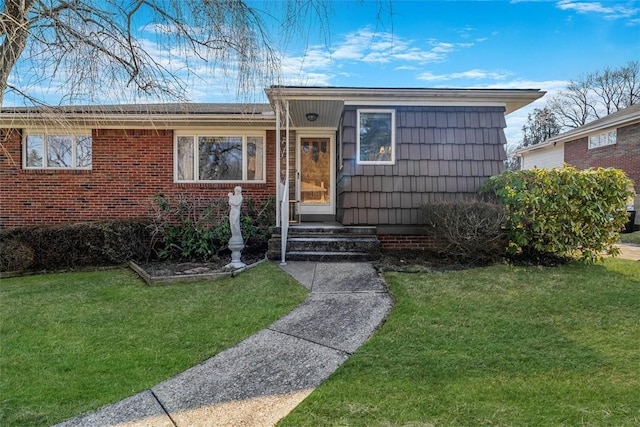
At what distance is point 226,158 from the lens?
8.85 meters

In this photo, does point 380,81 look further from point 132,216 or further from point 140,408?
point 132,216

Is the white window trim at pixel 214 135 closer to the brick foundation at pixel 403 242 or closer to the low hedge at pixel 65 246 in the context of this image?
the low hedge at pixel 65 246

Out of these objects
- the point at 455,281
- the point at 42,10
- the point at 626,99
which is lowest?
the point at 455,281

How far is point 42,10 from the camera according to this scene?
11.1ft

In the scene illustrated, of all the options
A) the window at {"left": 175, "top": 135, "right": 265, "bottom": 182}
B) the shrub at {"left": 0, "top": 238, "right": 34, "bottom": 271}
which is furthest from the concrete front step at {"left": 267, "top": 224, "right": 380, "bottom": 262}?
the shrub at {"left": 0, "top": 238, "right": 34, "bottom": 271}

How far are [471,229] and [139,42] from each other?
201 inches

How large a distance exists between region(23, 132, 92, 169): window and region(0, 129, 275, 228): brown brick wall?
0.49 ft

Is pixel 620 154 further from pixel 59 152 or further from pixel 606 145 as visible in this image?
pixel 59 152

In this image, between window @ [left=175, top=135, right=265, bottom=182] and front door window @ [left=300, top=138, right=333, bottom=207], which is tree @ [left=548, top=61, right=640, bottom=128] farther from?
window @ [left=175, top=135, right=265, bottom=182]

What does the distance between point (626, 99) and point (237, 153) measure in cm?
3299

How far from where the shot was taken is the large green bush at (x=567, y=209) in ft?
19.0

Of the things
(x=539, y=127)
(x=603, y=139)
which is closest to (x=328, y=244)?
(x=603, y=139)

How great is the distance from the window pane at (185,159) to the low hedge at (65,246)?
1.91 metres

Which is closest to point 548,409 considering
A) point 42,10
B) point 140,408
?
point 140,408
